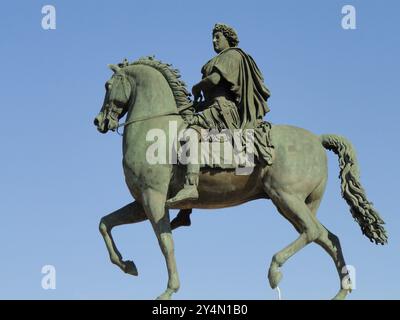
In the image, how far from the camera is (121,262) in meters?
16.2

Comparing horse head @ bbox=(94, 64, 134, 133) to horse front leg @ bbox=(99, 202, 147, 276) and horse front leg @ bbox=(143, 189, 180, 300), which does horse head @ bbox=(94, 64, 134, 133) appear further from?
horse front leg @ bbox=(143, 189, 180, 300)

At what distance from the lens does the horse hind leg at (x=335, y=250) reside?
52.2 ft

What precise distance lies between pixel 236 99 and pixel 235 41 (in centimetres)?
105

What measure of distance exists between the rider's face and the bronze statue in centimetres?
37

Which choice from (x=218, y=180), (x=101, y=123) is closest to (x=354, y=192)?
(x=218, y=180)

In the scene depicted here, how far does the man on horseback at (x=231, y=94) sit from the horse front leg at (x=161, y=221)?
4.15 ft

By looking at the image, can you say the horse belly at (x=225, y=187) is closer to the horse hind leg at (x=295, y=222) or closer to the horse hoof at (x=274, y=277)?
the horse hind leg at (x=295, y=222)

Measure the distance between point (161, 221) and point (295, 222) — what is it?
1.99 metres

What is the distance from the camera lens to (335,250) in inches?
633

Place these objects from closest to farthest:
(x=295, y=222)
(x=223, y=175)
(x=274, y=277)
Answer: (x=274, y=277) → (x=295, y=222) → (x=223, y=175)

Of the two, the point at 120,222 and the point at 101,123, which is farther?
the point at 101,123

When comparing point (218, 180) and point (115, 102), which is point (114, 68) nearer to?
point (115, 102)
